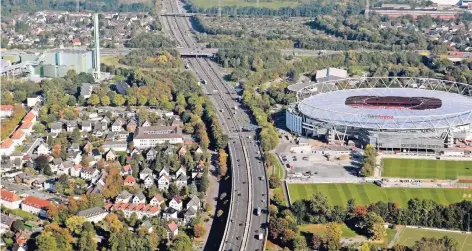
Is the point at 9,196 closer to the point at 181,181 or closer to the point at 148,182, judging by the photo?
the point at 148,182

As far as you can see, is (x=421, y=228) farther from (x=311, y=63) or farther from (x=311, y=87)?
(x=311, y=63)

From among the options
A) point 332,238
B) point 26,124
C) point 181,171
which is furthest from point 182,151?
point 332,238

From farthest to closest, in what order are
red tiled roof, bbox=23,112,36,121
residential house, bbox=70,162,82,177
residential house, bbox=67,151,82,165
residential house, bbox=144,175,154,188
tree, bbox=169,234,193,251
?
red tiled roof, bbox=23,112,36,121 → residential house, bbox=67,151,82,165 → residential house, bbox=70,162,82,177 → residential house, bbox=144,175,154,188 → tree, bbox=169,234,193,251

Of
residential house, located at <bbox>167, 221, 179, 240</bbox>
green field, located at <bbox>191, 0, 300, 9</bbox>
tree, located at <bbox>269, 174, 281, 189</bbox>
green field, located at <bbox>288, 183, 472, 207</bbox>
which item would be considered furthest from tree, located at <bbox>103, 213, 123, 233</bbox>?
green field, located at <bbox>191, 0, 300, 9</bbox>

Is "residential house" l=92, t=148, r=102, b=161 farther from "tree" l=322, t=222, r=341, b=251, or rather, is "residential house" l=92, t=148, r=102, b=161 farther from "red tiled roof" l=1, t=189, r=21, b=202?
"tree" l=322, t=222, r=341, b=251

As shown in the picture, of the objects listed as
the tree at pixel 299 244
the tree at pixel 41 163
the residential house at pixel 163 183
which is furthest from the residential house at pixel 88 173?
the tree at pixel 299 244

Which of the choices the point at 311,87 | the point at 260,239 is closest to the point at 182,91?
the point at 311,87
